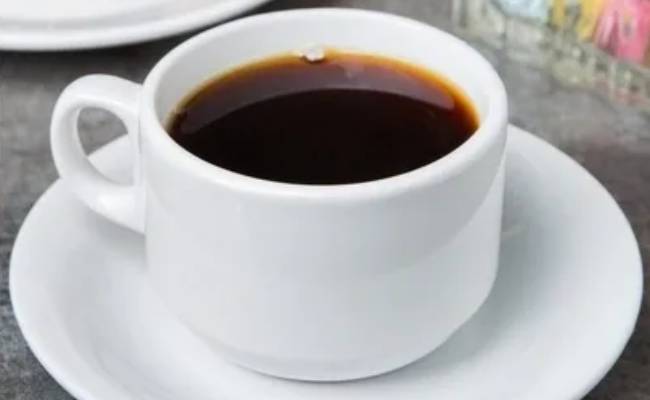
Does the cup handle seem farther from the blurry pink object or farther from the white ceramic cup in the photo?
the blurry pink object

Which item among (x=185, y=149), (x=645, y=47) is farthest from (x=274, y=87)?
(x=645, y=47)

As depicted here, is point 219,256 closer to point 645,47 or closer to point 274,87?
point 274,87

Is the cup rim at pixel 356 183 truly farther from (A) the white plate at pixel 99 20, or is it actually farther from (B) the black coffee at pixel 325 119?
(A) the white plate at pixel 99 20

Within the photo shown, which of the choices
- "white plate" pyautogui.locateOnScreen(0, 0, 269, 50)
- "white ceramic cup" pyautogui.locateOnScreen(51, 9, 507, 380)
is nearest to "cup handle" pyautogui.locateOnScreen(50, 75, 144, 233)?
"white ceramic cup" pyautogui.locateOnScreen(51, 9, 507, 380)

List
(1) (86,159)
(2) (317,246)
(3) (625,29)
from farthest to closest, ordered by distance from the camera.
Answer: (3) (625,29) < (1) (86,159) < (2) (317,246)

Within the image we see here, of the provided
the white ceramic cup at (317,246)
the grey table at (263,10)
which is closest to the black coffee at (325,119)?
the white ceramic cup at (317,246)

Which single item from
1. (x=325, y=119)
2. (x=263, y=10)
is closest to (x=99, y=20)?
(x=263, y=10)

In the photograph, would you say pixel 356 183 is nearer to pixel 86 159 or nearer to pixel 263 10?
pixel 86 159
